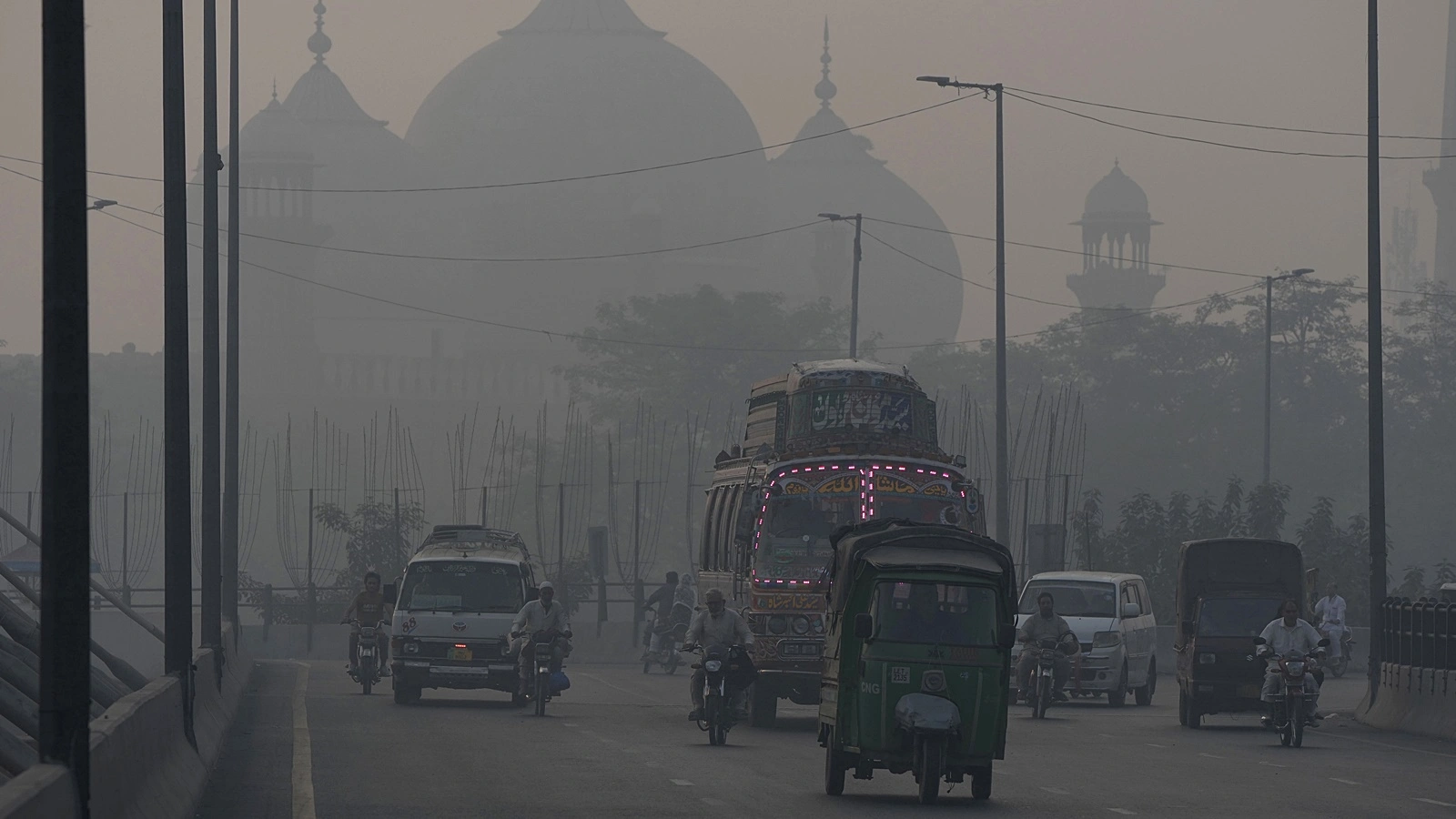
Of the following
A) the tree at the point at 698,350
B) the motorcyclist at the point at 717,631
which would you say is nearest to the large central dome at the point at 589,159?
the tree at the point at 698,350

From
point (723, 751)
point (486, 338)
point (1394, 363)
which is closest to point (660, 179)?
point (486, 338)

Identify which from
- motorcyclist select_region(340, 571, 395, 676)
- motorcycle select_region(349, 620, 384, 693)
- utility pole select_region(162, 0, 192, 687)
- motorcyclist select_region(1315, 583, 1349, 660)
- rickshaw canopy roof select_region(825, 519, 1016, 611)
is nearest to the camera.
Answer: rickshaw canopy roof select_region(825, 519, 1016, 611)

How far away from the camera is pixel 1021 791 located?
52.9 ft

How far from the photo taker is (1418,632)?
24125mm

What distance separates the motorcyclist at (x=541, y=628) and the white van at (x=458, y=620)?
68 centimetres

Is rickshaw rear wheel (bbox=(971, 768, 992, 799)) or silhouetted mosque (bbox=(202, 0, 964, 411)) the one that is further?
silhouetted mosque (bbox=(202, 0, 964, 411))

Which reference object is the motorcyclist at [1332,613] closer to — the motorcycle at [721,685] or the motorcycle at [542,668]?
the motorcycle at [542,668]

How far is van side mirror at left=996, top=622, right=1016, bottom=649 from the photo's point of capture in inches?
613

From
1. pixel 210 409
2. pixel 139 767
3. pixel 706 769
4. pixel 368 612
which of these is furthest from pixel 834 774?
pixel 368 612

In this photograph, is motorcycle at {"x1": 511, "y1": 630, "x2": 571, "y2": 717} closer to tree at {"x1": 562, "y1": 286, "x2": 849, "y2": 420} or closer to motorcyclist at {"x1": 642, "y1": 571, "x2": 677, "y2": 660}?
motorcyclist at {"x1": 642, "y1": 571, "x2": 677, "y2": 660}

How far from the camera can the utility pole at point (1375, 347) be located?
26016 millimetres

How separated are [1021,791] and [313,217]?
93623 mm

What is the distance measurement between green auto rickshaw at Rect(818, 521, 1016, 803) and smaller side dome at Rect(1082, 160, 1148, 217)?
106767 millimetres

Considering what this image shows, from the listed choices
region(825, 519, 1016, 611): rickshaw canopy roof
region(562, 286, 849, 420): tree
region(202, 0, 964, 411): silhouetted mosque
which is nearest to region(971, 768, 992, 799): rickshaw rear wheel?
region(825, 519, 1016, 611): rickshaw canopy roof
